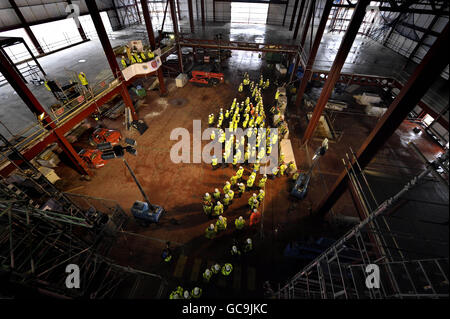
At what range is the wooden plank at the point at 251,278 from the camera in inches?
379

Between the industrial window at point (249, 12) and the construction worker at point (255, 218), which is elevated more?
the industrial window at point (249, 12)

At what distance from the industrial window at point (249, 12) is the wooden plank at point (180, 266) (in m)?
39.2

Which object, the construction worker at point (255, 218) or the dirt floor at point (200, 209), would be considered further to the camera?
the construction worker at point (255, 218)

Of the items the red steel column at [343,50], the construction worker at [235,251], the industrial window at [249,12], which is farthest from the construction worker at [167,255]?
the industrial window at [249,12]

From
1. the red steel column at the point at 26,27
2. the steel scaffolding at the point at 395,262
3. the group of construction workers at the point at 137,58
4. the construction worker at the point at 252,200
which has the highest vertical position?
the red steel column at the point at 26,27

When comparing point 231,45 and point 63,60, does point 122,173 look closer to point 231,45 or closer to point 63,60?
point 63,60

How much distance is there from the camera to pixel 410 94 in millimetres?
7637

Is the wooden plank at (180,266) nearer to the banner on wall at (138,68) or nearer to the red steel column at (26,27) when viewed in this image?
the banner on wall at (138,68)

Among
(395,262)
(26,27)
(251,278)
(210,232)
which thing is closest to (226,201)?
(210,232)

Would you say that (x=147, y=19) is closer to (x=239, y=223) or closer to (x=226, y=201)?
(x=226, y=201)

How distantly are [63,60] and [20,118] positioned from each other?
1142 centimetres

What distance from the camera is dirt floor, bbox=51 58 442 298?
33.4ft

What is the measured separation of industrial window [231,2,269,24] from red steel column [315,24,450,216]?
34014 millimetres
